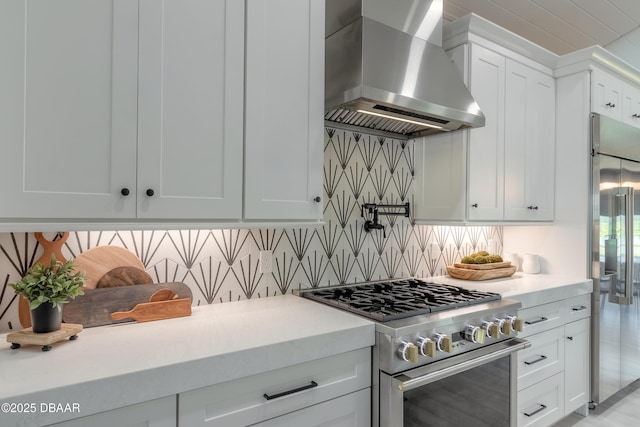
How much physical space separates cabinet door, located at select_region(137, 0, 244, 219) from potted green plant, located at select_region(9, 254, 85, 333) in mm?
327

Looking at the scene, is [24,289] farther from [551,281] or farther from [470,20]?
[551,281]

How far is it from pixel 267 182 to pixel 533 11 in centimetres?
273

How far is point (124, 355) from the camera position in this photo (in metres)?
1.17

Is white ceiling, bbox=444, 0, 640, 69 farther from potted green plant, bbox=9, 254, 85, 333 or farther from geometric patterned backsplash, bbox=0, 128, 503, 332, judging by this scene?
potted green plant, bbox=9, 254, 85, 333

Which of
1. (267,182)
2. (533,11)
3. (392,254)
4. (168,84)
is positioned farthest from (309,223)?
(533,11)

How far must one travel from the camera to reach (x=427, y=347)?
5.17 ft

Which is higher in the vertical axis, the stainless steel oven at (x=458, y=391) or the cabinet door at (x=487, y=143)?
the cabinet door at (x=487, y=143)

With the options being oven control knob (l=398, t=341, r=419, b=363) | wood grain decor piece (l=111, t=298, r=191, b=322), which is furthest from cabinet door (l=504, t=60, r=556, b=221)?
wood grain decor piece (l=111, t=298, r=191, b=322)

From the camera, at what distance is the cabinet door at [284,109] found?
5.16ft

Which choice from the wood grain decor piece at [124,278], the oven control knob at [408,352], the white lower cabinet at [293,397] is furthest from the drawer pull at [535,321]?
the wood grain decor piece at [124,278]

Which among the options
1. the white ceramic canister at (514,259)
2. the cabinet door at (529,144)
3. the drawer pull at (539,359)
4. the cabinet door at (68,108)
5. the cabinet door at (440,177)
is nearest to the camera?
the cabinet door at (68,108)

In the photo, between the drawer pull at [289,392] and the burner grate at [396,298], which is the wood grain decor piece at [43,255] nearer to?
the drawer pull at [289,392]

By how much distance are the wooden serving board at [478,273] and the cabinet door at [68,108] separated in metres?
2.15

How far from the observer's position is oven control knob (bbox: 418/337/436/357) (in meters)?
1.57
